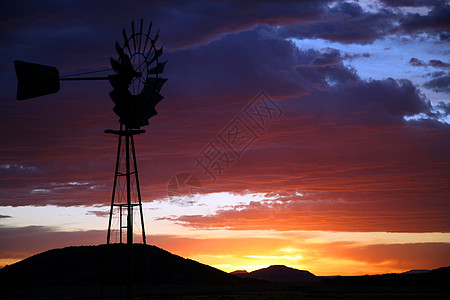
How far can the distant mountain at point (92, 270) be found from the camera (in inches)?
3477

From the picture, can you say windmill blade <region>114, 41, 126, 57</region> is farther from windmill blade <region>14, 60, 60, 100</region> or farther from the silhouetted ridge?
the silhouetted ridge

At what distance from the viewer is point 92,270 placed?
315ft

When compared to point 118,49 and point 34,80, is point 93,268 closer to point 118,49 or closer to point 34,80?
point 118,49

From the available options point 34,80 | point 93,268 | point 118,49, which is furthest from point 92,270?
point 34,80

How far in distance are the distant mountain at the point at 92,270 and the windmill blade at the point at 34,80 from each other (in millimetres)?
61761

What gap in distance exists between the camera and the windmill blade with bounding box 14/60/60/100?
24.5 m

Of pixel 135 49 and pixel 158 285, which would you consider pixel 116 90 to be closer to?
pixel 135 49

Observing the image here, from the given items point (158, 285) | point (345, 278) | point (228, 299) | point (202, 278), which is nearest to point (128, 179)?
point (228, 299)

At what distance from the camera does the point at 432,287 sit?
78.9 meters

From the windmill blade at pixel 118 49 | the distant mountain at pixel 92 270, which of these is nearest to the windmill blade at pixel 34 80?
the windmill blade at pixel 118 49

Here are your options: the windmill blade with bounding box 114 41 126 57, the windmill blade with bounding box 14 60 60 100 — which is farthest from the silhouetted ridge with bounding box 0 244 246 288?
the windmill blade with bounding box 14 60 60 100

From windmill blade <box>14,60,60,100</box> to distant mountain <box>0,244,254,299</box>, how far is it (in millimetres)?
61761

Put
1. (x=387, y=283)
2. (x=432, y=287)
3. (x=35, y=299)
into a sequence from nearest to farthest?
(x=35, y=299) → (x=432, y=287) → (x=387, y=283)

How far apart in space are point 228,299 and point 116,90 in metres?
34.3
